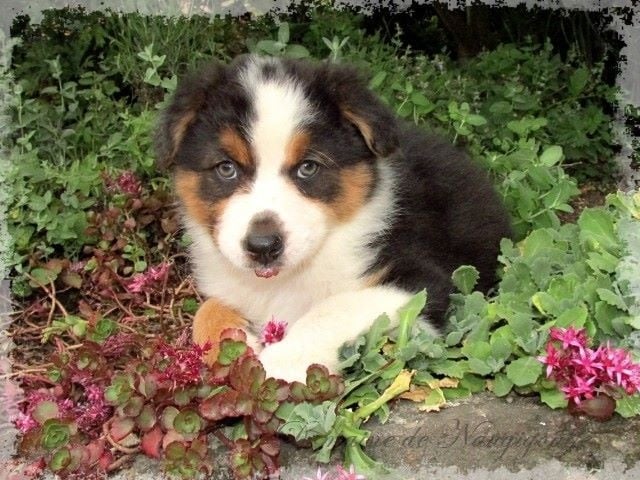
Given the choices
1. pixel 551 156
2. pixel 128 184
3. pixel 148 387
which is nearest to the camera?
pixel 148 387

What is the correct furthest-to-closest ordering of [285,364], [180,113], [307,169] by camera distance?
[180,113] → [307,169] → [285,364]

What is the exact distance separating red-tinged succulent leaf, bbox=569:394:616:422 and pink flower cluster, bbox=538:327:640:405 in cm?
2

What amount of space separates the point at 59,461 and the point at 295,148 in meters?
1.48

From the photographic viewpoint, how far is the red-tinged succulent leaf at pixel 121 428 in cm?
318

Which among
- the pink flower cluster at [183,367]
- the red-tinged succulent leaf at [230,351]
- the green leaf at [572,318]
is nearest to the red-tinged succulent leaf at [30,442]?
the pink flower cluster at [183,367]

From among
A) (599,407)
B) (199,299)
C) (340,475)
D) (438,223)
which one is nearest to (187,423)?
(340,475)

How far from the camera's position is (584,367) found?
3191 mm

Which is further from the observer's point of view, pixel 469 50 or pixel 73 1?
pixel 469 50

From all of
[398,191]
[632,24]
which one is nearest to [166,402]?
[398,191]

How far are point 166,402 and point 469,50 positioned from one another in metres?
4.73

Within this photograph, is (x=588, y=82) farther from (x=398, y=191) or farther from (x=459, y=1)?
(x=398, y=191)

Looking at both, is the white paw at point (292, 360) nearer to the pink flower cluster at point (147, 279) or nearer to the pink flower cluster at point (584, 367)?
the pink flower cluster at point (584, 367)

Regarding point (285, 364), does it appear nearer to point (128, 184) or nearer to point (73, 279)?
point (73, 279)

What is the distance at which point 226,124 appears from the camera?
3652mm
